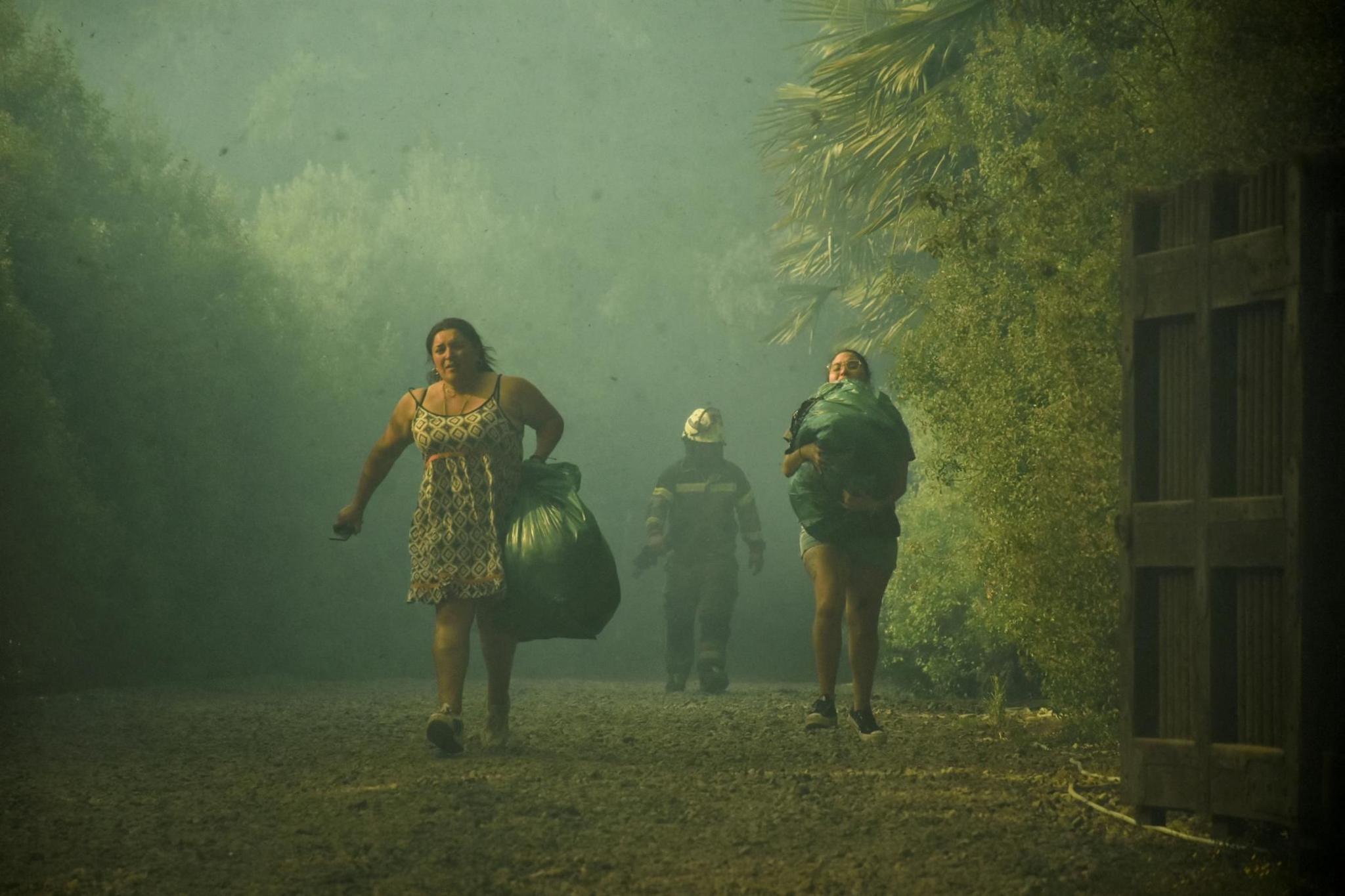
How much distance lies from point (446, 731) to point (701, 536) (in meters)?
6.34

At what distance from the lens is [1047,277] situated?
21.1 ft

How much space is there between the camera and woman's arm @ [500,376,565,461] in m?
6.69

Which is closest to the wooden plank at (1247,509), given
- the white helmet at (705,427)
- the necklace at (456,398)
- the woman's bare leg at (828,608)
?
the woman's bare leg at (828,608)

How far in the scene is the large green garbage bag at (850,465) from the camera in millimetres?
7211

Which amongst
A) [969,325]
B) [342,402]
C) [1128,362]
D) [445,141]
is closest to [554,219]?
[445,141]

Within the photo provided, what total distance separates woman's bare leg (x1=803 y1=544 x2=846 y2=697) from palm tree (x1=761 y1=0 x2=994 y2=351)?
63.9 inches

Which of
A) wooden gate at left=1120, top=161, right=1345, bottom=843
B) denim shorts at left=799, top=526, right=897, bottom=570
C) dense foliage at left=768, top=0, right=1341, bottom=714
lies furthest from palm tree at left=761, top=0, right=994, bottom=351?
wooden gate at left=1120, top=161, right=1345, bottom=843

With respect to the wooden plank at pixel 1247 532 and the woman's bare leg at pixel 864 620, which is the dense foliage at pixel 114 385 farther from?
the wooden plank at pixel 1247 532

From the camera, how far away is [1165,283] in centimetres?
472

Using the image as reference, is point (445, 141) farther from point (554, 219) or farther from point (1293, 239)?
point (1293, 239)

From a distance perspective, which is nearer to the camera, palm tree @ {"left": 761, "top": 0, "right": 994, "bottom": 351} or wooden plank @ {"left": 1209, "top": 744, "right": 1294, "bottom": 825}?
wooden plank @ {"left": 1209, "top": 744, "right": 1294, "bottom": 825}

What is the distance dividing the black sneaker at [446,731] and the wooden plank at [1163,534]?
2.81m

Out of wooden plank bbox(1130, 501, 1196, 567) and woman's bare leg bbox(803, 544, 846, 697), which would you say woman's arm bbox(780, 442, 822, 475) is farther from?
wooden plank bbox(1130, 501, 1196, 567)

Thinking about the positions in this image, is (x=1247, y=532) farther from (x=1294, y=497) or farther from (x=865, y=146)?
(x=865, y=146)
